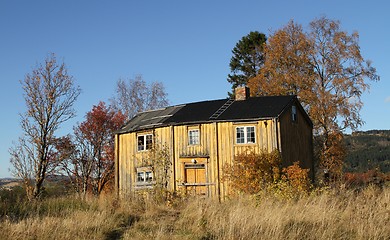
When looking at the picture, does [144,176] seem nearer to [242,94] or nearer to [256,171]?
[242,94]

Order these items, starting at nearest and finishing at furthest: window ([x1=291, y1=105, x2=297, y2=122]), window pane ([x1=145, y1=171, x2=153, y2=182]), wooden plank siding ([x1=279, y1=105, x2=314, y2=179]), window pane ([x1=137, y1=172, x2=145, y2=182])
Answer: wooden plank siding ([x1=279, y1=105, x2=314, y2=179]), window ([x1=291, y1=105, x2=297, y2=122]), window pane ([x1=145, y1=171, x2=153, y2=182]), window pane ([x1=137, y1=172, x2=145, y2=182])

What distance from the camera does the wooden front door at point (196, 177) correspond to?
26922mm

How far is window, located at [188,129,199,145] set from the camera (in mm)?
27689

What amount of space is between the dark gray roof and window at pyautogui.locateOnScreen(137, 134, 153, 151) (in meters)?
0.67

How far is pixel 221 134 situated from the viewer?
26.8m

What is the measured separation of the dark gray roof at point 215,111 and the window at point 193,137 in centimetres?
68

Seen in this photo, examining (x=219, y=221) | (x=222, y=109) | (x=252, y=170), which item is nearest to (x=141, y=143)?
(x=222, y=109)

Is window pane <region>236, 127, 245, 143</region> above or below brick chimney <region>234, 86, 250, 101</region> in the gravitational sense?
below

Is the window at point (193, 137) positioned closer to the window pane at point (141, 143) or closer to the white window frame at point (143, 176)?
the white window frame at point (143, 176)

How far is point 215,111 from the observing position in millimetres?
28406

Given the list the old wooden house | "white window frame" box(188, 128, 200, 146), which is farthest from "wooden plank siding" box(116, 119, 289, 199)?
"white window frame" box(188, 128, 200, 146)

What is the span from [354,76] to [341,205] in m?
23.1

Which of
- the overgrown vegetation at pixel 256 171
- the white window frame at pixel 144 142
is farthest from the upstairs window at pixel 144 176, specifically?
the overgrown vegetation at pixel 256 171

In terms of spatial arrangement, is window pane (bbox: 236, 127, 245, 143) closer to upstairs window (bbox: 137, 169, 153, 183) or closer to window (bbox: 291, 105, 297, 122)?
window (bbox: 291, 105, 297, 122)
